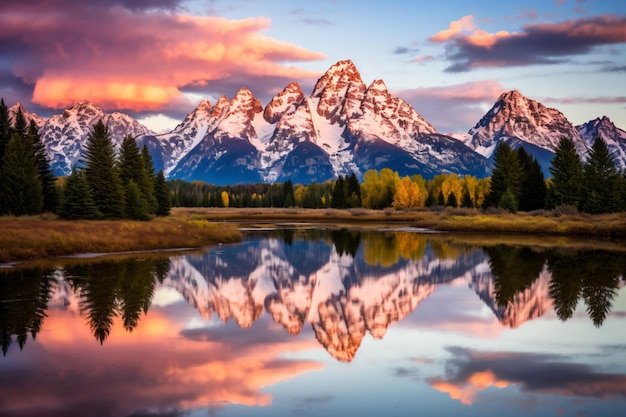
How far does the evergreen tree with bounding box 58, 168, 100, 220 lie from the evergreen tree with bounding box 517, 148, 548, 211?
212 feet

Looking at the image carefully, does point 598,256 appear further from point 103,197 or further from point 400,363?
point 103,197

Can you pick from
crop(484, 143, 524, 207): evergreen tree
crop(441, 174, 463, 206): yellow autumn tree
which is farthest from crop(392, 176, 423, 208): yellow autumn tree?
crop(484, 143, 524, 207): evergreen tree

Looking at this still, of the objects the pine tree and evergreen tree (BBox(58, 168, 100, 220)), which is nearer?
evergreen tree (BBox(58, 168, 100, 220))

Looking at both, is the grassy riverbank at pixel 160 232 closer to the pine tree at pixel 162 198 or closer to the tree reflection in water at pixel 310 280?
the tree reflection in water at pixel 310 280

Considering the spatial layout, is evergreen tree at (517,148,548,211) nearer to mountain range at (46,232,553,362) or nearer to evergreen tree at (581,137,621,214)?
evergreen tree at (581,137,621,214)

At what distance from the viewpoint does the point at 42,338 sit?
19312 mm

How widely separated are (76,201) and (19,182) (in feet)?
36.9

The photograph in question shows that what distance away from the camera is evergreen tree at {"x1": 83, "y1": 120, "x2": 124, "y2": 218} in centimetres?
6756

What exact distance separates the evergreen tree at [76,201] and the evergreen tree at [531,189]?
6473cm

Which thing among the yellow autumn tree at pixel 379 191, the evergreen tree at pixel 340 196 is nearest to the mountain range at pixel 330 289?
the yellow autumn tree at pixel 379 191

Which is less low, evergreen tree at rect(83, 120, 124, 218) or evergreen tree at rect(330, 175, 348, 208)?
evergreen tree at rect(83, 120, 124, 218)

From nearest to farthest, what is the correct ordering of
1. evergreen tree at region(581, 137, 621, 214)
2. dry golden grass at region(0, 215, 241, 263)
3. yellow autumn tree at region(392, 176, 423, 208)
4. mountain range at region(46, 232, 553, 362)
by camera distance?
1. mountain range at region(46, 232, 553, 362)
2. dry golden grass at region(0, 215, 241, 263)
3. evergreen tree at region(581, 137, 621, 214)
4. yellow autumn tree at region(392, 176, 423, 208)

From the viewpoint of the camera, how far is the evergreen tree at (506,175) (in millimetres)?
100562

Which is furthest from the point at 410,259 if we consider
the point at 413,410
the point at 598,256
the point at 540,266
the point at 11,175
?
the point at 11,175
